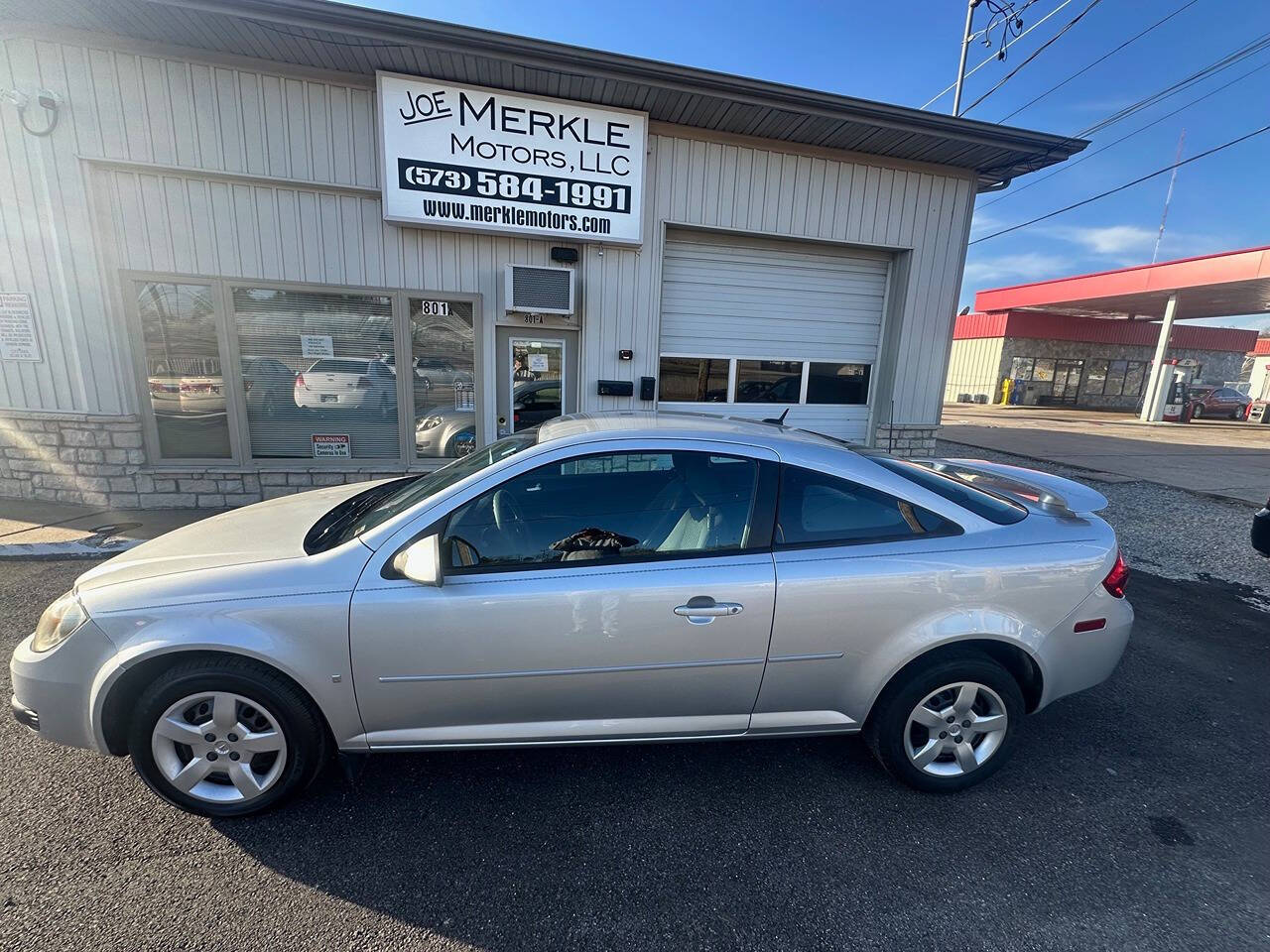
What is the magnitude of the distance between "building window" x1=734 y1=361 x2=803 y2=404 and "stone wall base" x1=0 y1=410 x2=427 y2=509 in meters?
5.44

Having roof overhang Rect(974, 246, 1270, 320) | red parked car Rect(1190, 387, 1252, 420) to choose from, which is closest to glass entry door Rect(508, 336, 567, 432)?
roof overhang Rect(974, 246, 1270, 320)

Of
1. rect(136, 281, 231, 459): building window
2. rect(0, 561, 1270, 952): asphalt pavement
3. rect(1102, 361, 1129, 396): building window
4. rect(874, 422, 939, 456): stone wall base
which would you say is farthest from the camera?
rect(1102, 361, 1129, 396): building window

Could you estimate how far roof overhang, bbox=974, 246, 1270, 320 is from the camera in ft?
55.4

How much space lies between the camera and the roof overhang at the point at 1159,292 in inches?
664

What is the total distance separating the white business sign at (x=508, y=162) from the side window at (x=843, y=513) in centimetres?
508

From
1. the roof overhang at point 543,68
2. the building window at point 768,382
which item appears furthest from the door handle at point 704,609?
the building window at point 768,382

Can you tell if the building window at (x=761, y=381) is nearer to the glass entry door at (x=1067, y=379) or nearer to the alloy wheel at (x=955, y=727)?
the alloy wheel at (x=955, y=727)

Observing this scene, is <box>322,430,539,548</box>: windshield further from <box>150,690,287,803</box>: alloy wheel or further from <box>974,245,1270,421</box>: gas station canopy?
<box>974,245,1270,421</box>: gas station canopy

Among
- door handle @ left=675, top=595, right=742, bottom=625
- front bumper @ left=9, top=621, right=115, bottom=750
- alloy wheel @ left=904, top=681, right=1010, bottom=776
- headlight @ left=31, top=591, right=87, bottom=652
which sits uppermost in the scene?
door handle @ left=675, top=595, right=742, bottom=625

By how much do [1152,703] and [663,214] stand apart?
6.26 metres

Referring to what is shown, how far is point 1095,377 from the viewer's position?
97.3ft

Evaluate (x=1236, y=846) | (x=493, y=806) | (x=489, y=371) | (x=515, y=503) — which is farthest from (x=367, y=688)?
(x=489, y=371)

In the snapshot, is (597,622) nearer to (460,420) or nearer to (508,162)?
(460,420)

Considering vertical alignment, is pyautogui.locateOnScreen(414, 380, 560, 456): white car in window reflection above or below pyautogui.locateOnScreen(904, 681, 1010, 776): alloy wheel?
above
